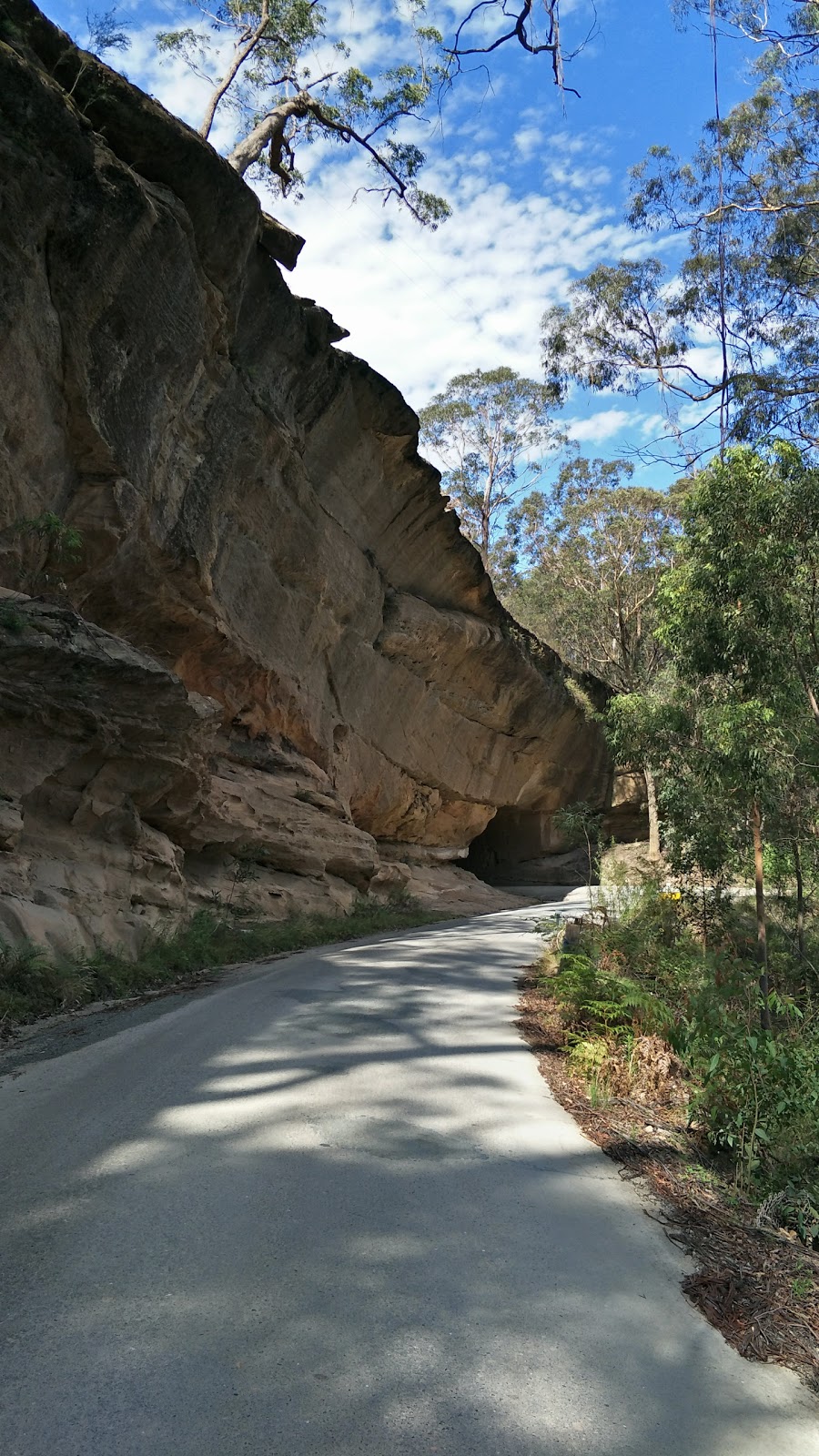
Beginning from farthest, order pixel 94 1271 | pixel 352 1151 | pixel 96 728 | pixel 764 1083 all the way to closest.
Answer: pixel 96 728, pixel 764 1083, pixel 352 1151, pixel 94 1271

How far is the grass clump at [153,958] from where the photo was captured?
690 cm

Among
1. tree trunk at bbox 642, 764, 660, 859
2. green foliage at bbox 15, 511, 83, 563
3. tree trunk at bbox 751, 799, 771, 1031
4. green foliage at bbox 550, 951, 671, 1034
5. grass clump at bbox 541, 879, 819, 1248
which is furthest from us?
tree trunk at bbox 642, 764, 660, 859

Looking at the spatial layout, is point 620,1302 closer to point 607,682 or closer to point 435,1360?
point 435,1360

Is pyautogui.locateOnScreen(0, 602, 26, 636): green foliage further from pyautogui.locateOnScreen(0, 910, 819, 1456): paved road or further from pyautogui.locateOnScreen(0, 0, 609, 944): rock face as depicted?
pyautogui.locateOnScreen(0, 910, 819, 1456): paved road

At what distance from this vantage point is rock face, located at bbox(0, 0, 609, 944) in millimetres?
9250

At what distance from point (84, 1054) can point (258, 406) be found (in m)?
12.0

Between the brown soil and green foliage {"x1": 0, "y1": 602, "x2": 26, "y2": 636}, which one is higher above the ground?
green foliage {"x1": 0, "y1": 602, "x2": 26, "y2": 636}

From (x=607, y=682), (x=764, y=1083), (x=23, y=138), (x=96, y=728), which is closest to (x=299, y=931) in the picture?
(x=96, y=728)

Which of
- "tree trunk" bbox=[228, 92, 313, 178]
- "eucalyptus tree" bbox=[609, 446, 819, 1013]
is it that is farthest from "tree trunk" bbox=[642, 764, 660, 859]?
"tree trunk" bbox=[228, 92, 313, 178]

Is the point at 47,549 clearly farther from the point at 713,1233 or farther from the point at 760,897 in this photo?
the point at 713,1233

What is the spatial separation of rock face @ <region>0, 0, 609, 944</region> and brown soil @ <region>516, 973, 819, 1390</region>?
18.2 feet

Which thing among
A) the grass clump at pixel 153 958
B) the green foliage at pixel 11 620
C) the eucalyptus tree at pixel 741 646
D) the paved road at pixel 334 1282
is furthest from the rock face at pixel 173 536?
the eucalyptus tree at pixel 741 646

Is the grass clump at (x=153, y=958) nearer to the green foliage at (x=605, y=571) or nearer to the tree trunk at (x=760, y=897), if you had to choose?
the tree trunk at (x=760, y=897)

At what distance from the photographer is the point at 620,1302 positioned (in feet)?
9.30
